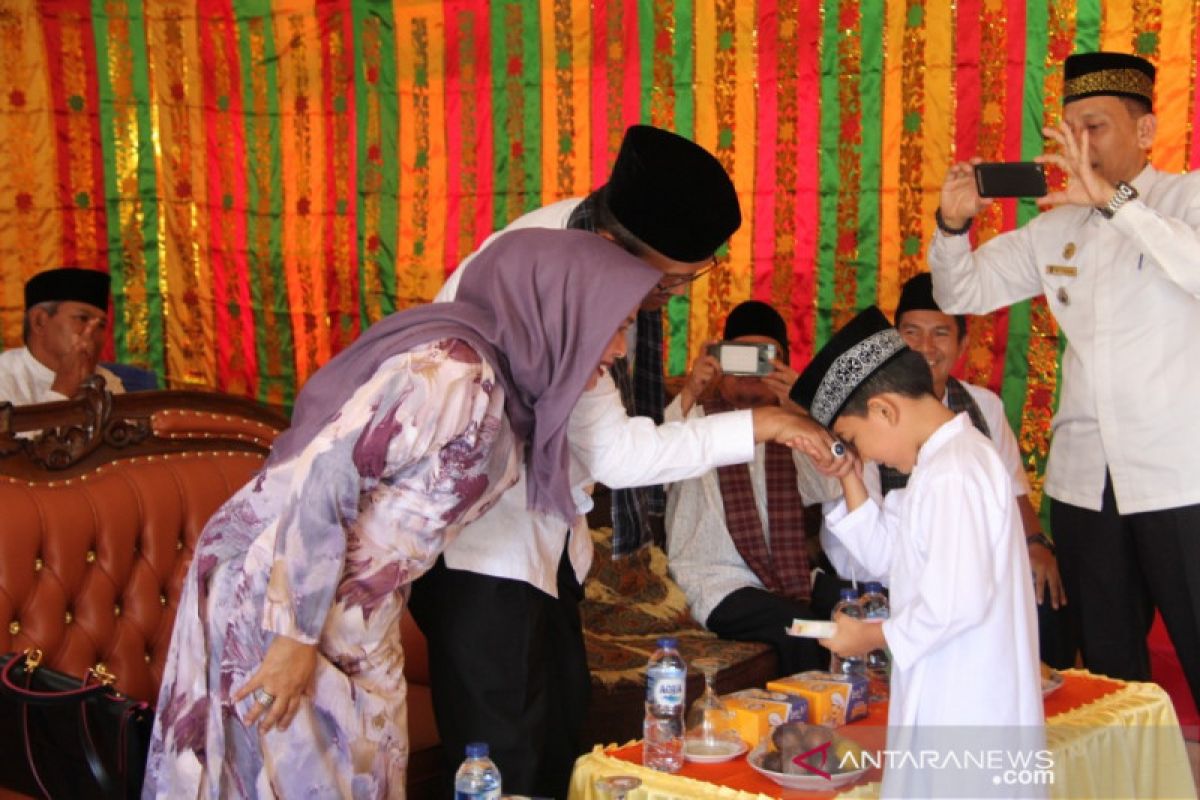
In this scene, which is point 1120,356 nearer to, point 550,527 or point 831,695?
point 831,695

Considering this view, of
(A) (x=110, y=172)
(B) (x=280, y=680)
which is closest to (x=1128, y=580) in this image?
(B) (x=280, y=680)

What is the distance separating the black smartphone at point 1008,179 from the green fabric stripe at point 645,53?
1.83m

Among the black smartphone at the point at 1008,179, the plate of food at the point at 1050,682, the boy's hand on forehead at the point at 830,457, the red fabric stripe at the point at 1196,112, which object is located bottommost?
the plate of food at the point at 1050,682

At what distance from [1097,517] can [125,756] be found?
2362mm

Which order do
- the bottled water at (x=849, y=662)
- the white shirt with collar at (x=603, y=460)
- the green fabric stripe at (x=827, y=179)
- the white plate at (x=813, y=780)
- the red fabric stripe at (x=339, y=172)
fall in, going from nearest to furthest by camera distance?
1. the white plate at (x=813, y=780)
2. the white shirt with collar at (x=603, y=460)
3. the bottled water at (x=849, y=662)
4. the green fabric stripe at (x=827, y=179)
5. the red fabric stripe at (x=339, y=172)

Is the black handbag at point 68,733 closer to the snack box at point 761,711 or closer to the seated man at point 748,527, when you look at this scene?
the snack box at point 761,711

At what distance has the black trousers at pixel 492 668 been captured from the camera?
2.45m

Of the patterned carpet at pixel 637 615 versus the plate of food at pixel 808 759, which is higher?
the plate of food at pixel 808 759

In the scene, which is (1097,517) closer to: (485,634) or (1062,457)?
(1062,457)

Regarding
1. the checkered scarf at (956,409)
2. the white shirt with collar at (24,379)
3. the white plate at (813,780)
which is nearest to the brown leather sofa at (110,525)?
the white plate at (813,780)

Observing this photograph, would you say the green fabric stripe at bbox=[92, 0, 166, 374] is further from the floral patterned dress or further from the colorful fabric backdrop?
the floral patterned dress

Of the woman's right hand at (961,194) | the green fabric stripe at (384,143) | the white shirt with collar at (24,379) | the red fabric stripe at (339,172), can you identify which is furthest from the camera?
the red fabric stripe at (339,172)

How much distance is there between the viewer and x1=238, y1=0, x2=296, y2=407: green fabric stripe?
5.79 metres

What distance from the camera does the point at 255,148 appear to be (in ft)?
19.2
